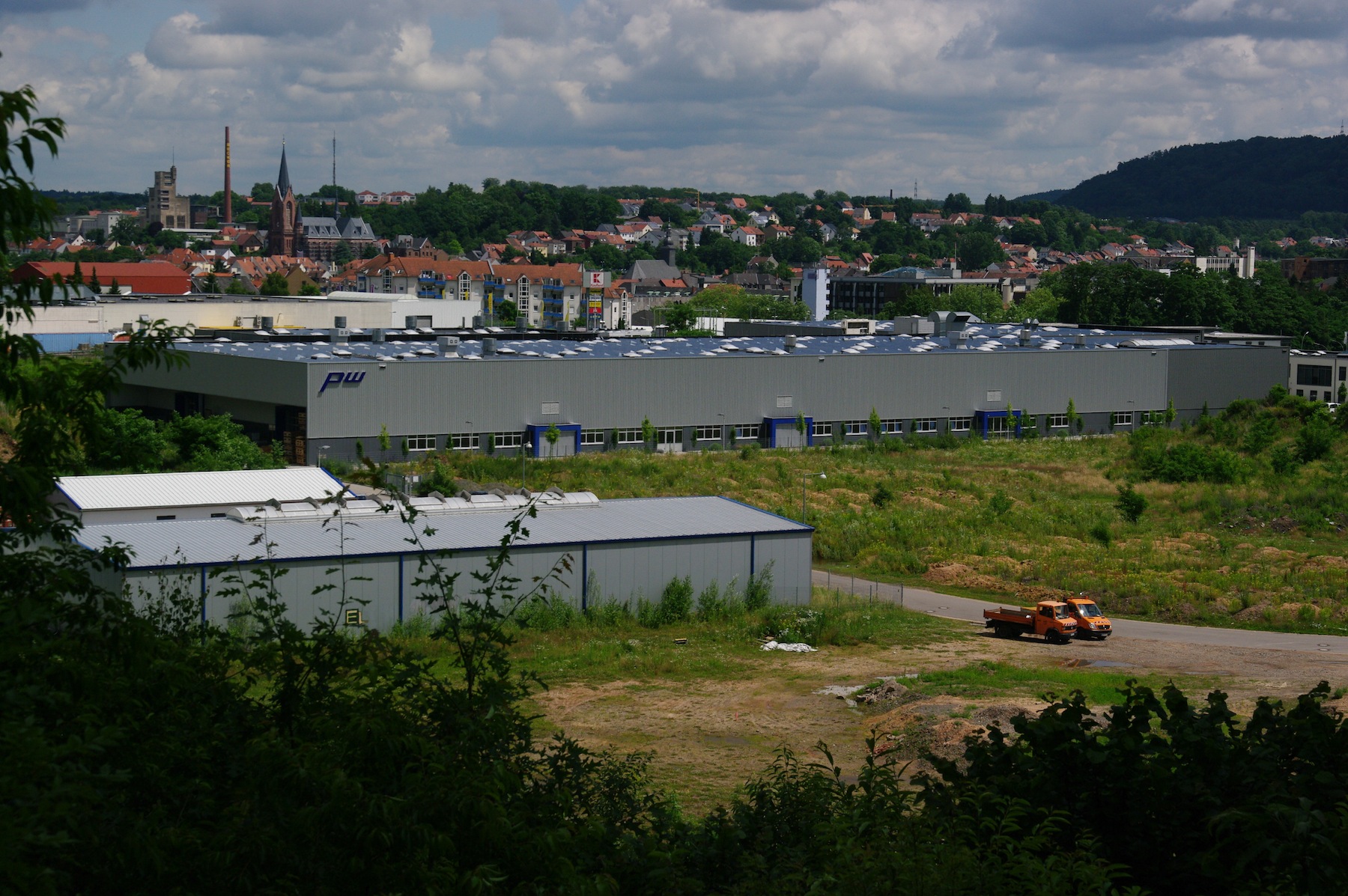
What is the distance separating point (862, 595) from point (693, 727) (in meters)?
12.1

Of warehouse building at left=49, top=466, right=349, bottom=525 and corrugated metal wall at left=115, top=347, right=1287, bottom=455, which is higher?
corrugated metal wall at left=115, top=347, right=1287, bottom=455

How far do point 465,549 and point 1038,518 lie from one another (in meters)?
22.0

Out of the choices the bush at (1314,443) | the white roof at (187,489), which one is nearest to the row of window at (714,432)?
the bush at (1314,443)

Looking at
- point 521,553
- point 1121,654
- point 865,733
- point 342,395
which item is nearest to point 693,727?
point 865,733

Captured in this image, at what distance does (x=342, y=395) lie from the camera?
5225 centimetres

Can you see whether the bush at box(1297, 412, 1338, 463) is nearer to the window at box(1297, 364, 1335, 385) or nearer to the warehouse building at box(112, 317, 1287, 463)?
the warehouse building at box(112, 317, 1287, 463)

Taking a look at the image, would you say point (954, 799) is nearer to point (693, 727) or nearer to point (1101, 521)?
point (693, 727)

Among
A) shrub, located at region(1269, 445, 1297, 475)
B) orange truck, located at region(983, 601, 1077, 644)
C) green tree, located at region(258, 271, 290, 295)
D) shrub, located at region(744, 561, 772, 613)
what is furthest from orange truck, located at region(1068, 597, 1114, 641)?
green tree, located at region(258, 271, 290, 295)

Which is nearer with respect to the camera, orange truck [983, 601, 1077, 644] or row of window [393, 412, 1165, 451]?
orange truck [983, 601, 1077, 644]

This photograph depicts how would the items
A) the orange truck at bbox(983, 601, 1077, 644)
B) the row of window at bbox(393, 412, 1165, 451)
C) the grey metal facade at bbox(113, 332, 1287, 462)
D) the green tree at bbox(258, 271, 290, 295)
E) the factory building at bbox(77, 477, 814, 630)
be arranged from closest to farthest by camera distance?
the factory building at bbox(77, 477, 814, 630) < the orange truck at bbox(983, 601, 1077, 644) < the grey metal facade at bbox(113, 332, 1287, 462) < the row of window at bbox(393, 412, 1165, 451) < the green tree at bbox(258, 271, 290, 295)

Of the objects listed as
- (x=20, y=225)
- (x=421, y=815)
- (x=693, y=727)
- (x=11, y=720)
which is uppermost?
(x=20, y=225)

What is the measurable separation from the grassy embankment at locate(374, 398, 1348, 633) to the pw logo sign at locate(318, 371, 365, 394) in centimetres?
452

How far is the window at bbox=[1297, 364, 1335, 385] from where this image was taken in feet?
257

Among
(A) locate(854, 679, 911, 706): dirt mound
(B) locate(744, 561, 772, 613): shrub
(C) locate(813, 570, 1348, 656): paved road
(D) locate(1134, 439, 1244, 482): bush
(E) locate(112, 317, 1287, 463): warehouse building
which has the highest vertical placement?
(E) locate(112, 317, 1287, 463): warehouse building
